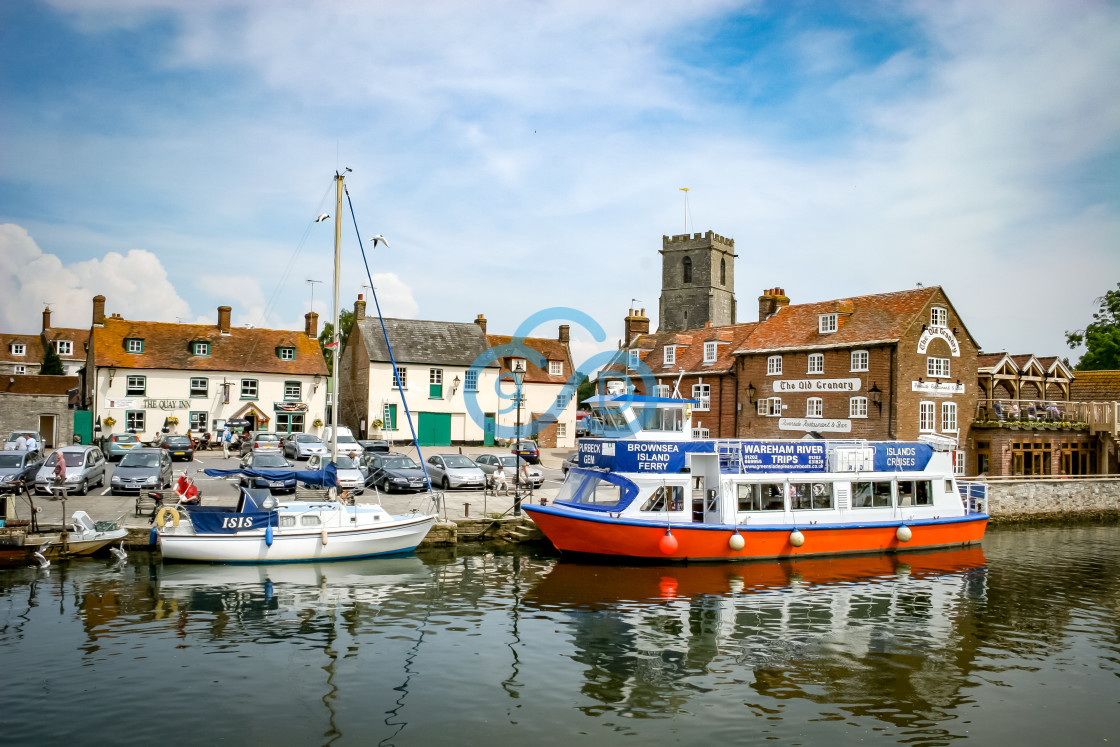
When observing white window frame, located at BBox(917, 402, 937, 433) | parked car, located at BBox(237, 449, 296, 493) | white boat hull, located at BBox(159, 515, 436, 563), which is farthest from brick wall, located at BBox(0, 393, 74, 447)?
white window frame, located at BBox(917, 402, 937, 433)

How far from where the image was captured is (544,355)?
55.8 meters

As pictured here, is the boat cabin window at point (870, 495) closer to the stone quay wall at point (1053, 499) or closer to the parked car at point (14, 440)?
the stone quay wall at point (1053, 499)

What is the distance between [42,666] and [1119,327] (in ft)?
211

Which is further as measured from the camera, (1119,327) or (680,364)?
(1119,327)

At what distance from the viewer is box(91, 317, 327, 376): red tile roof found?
4666 cm

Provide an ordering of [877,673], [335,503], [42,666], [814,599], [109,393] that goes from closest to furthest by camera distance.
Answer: [42,666]
[877,673]
[814,599]
[335,503]
[109,393]

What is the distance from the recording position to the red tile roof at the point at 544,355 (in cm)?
5416

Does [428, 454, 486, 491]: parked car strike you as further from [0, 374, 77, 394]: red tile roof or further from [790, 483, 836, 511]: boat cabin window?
[0, 374, 77, 394]: red tile roof

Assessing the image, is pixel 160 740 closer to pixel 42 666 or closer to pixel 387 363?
pixel 42 666

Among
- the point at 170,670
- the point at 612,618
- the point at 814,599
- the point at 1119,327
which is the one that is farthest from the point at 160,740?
the point at 1119,327

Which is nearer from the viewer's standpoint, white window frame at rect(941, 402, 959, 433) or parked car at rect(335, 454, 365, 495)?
parked car at rect(335, 454, 365, 495)

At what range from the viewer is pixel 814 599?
19.1 meters

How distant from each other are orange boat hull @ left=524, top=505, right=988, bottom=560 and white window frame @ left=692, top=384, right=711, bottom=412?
20700 millimetres

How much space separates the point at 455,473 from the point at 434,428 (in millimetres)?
21113
